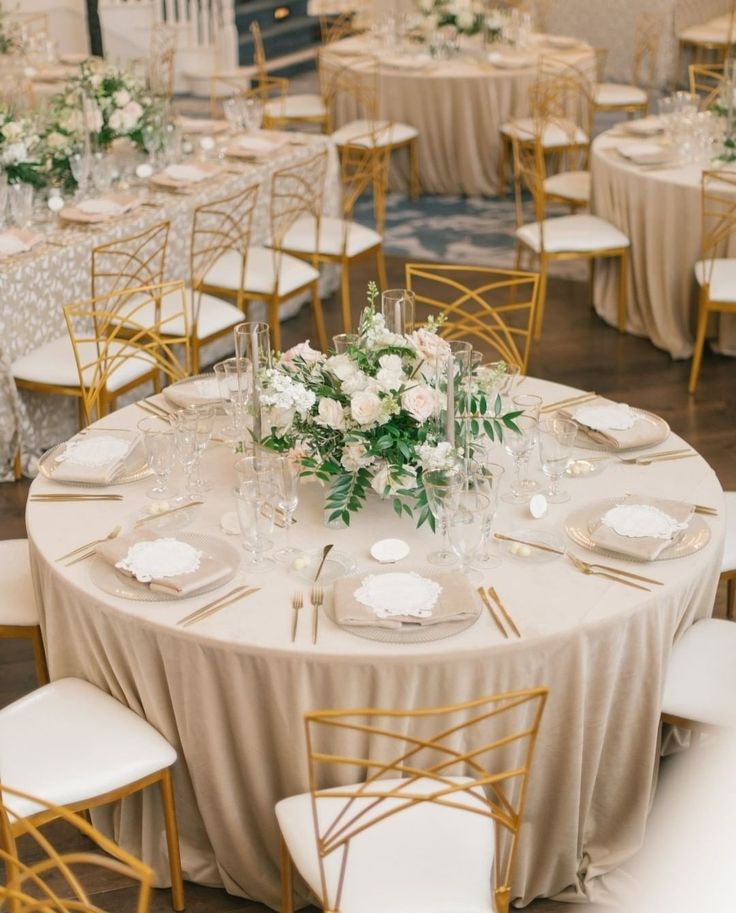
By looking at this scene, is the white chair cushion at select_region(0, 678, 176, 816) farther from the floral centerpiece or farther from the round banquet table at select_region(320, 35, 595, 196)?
the round banquet table at select_region(320, 35, 595, 196)

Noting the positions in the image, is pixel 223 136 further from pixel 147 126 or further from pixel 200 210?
pixel 200 210

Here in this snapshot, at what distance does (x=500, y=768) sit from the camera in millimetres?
2582

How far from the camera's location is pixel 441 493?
2506mm

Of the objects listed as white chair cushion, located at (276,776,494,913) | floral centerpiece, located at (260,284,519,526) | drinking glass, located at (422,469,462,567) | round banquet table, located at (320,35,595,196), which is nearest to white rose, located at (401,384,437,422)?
floral centerpiece, located at (260,284,519,526)

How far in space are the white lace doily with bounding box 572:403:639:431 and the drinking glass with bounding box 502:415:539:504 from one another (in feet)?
0.92

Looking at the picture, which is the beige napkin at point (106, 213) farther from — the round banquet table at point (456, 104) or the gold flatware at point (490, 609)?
the round banquet table at point (456, 104)

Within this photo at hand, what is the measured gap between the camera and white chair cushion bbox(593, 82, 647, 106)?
834cm

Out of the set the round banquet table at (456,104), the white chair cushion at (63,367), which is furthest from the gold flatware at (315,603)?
the round banquet table at (456,104)

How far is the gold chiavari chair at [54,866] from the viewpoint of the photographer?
70.7 inches

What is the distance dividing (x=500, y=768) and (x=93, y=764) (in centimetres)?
82

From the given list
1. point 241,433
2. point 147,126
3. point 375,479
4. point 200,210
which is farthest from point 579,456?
point 147,126

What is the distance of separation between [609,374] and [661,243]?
65 cm

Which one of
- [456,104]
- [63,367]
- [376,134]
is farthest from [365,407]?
[456,104]

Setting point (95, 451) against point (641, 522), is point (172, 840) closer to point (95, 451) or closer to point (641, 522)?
point (95, 451)
